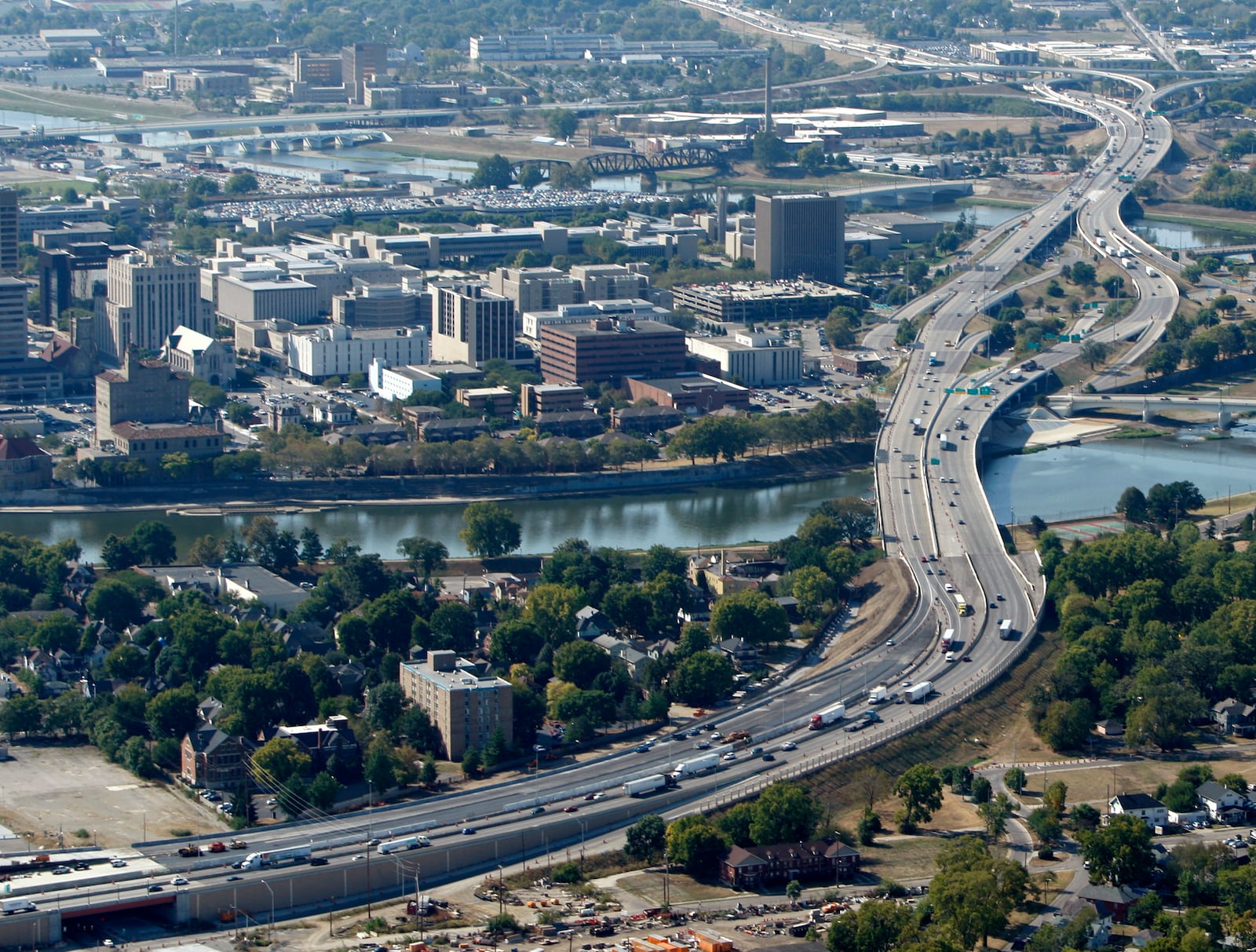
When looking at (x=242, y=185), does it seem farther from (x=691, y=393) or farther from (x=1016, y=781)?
(x=1016, y=781)

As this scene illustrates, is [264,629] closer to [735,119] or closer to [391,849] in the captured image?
[391,849]

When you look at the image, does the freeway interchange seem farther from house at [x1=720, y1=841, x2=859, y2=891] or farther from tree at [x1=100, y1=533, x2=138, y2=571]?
tree at [x1=100, y1=533, x2=138, y2=571]

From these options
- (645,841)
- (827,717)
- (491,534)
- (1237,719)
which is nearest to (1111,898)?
(645,841)

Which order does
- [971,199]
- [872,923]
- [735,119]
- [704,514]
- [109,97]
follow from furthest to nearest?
[109,97] → [735,119] → [971,199] → [704,514] → [872,923]

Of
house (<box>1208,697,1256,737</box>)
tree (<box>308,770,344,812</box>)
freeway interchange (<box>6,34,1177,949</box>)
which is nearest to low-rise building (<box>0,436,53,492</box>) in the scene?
freeway interchange (<box>6,34,1177,949</box>)

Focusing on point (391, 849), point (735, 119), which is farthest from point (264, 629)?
point (735, 119)

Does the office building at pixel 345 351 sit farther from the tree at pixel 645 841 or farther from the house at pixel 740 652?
the tree at pixel 645 841
